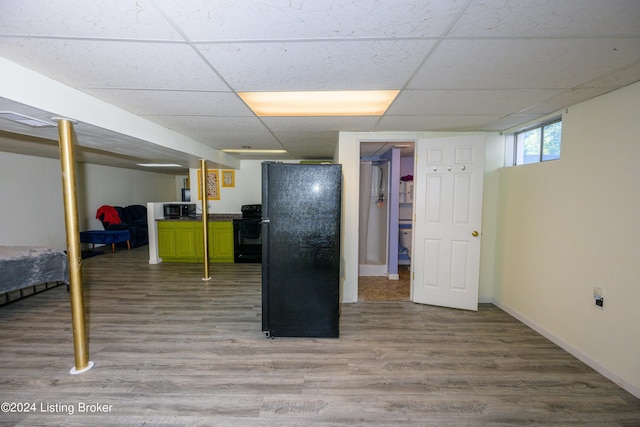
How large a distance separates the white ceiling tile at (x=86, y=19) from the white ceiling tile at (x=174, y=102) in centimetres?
73

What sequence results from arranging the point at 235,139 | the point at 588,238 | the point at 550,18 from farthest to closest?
the point at 235,139 < the point at 588,238 < the point at 550,18

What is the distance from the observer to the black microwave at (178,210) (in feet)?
18.6

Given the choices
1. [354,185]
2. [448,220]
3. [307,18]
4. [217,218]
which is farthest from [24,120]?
[448,220]

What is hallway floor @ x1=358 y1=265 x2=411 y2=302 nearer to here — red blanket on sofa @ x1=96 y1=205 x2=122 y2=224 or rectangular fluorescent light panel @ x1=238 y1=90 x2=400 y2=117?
rectangular fluorescent light panel @ x1=238 y1=90 x2=400 y2=117

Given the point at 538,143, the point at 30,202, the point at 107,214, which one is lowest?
the point at 107,214

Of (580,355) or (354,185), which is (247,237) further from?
(580,355)

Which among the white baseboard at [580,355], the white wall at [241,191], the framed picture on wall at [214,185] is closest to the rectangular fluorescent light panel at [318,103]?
the white baseboard at [580,355]

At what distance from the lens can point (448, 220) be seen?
10.6 feet

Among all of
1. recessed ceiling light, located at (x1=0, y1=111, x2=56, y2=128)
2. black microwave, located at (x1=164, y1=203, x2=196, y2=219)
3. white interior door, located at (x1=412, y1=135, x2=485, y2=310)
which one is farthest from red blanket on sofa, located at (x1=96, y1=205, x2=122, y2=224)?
white interior door, located at (x1=412, y1=135, x2=485, y2=310)

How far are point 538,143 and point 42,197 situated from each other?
8.61m

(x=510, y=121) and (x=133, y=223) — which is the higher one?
(x=510, y=121)

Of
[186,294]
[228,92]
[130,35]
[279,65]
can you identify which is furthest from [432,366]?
[186,294]

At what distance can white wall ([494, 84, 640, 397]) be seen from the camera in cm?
190

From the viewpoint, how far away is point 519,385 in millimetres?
1956
